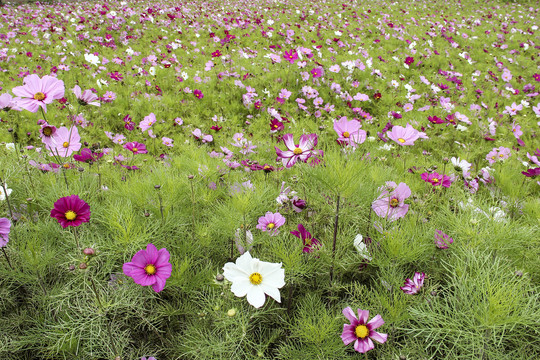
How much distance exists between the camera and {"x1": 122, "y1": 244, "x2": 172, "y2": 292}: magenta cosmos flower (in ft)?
3.15

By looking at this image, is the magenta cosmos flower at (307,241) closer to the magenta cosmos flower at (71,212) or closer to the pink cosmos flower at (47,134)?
the magenta cosmos flower at (71,212)

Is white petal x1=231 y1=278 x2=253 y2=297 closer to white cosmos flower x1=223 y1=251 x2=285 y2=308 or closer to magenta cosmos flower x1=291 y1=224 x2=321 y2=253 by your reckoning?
white cosmos flower x1=223 y1=251 x2=285 y2=308

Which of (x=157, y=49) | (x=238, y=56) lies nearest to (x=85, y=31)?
(x=157, y=49)

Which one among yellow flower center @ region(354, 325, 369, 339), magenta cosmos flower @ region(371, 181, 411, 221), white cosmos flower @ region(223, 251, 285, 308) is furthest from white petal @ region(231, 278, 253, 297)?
magenta cosmos flower @ region(371, 181, 411, 221)

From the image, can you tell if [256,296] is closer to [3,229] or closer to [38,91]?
[3,229]

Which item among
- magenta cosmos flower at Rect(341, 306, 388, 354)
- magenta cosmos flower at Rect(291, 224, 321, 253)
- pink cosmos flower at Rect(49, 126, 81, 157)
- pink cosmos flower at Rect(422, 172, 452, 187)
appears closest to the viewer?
magenta cosmos flower at Rect(341, 306, 388, 354)

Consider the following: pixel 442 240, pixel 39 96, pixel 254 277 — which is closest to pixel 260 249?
pixel 254 277

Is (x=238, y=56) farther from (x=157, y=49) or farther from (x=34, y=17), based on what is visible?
(x=34, y=17)

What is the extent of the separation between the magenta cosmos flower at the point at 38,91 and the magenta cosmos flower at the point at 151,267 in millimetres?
746

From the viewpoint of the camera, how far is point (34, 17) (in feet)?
23.1

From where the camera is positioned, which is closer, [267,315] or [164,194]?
[267,315]

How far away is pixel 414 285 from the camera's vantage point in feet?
3.44

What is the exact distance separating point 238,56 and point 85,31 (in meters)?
3.17

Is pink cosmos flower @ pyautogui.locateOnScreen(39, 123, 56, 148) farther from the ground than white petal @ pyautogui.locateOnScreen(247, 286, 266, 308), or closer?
farther from the ground
